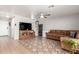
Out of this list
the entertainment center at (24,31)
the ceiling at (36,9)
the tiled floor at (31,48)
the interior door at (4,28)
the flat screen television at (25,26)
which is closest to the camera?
the tiled floor at (31,48)

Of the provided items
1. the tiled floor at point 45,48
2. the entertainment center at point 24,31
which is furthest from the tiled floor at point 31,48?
the entertainment center at point 24,31

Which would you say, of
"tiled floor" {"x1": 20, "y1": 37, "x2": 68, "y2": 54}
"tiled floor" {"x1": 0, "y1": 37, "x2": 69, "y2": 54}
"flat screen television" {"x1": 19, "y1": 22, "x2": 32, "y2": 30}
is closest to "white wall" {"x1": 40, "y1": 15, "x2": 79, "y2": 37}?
"flat screen television" {"x1": 19, "y1": 22, "x2": 32, "y2": 30}

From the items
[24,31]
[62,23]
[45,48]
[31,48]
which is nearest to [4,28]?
[24,31]

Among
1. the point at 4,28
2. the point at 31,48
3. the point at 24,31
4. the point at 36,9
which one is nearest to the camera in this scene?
the point at 31,48

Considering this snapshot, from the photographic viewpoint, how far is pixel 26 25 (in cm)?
1077

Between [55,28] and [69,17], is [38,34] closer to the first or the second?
[55,28]

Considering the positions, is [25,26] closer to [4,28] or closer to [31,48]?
[4,28]

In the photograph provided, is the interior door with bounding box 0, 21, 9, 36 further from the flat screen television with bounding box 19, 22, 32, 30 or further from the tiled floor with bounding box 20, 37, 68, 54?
the tiled floor with bounding box 20, 37, 68, 54

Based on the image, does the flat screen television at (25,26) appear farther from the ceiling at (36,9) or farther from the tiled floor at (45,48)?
the tiled floor at (45,48)

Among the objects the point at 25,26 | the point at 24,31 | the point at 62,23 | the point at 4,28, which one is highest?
the point at 62,23

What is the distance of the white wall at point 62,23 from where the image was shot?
8844 mm

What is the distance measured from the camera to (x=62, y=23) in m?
10.2

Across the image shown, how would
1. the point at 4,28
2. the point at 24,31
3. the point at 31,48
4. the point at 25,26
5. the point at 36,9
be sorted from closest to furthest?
the point at 31,48 → the point at 36,9 → the point at 24,31 → the point at 25,26 → the point at 4,28
